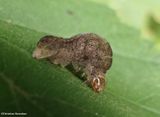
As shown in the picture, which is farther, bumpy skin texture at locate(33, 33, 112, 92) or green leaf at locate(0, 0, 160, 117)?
bumpy skin texture at locate(33, 33, 112, 92)

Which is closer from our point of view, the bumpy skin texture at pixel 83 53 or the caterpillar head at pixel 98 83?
the caterpillar head at pixel 98 83

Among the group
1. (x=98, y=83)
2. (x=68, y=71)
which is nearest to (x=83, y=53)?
(x=68, y=71)

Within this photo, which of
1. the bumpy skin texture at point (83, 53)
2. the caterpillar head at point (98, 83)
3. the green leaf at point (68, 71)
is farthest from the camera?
the bumpy skin texture at point (83, 53)

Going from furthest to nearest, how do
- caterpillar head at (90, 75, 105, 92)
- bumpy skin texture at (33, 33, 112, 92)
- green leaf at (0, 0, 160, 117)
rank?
1. bumpy skin texture at (33, 33, 112, 92)
2. caterpillar head at (90, 75, 105, 92)
3. green leaf at (0, 0, 160, 117)

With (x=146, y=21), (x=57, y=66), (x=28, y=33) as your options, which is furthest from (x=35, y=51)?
(x=146, y=21)

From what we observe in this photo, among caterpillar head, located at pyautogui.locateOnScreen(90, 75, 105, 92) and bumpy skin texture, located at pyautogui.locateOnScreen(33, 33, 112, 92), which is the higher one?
bumpy skin texture, located at pyautogui.locateOnScreen(33, 33, 112, 92)
